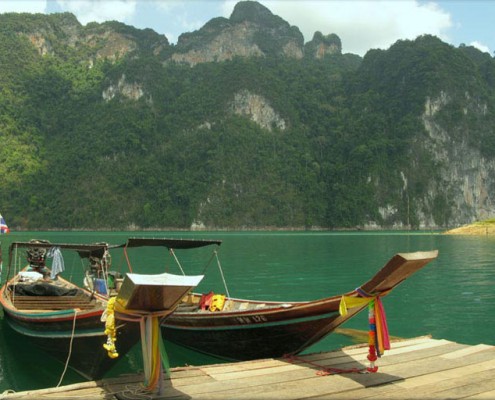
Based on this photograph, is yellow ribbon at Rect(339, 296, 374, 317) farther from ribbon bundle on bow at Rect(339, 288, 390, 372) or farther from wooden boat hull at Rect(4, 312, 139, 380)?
wooden boat hull at Rect(4, 312, 139, 380)

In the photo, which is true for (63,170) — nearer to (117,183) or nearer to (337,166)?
(117,183)

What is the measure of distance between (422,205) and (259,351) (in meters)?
136

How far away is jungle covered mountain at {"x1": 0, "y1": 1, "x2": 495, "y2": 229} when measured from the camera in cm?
13475

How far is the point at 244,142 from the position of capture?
148375 millimetres

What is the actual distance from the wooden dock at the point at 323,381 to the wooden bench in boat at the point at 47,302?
6594mm

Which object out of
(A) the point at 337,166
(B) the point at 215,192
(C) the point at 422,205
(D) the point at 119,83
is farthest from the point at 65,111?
(C) the point at 422,205

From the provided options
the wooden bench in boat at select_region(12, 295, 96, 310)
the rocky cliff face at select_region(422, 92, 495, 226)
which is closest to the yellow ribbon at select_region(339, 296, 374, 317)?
the wooden bench in boat at select_region(12, 295, 96, 310)

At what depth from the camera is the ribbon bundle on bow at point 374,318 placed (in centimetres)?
688

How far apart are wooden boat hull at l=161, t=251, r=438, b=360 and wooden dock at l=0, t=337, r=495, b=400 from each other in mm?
618

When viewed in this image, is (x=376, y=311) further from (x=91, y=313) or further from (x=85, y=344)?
(x=85, y=344)

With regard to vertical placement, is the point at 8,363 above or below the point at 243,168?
below

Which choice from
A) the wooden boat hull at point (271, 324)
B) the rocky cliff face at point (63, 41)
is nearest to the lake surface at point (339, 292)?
the wooden boat hull at point (271, 324)

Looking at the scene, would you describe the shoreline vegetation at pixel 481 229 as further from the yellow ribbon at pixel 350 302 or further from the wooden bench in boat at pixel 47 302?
the yellow ribbon at pixel 350 302

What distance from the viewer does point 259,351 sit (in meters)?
9.45
